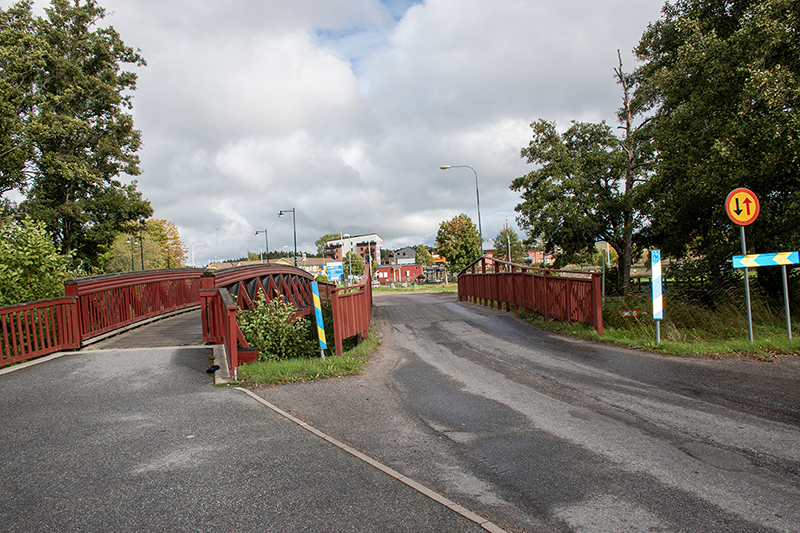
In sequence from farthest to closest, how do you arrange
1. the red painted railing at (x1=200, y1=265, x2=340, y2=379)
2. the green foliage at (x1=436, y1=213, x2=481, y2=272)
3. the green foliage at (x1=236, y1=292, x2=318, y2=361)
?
the green foliage at (x1=436, y1=213, x2=481, y2=272), the green foliage at (x1=236, y1=292, x2=318, y2=361), the red painted railing at (x1=200, y1=265, x2=340, y2=379)

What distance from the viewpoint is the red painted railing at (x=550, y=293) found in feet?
34.2

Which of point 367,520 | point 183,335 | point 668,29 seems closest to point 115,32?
point 183,335

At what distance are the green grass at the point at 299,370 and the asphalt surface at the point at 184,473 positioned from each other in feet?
2.64

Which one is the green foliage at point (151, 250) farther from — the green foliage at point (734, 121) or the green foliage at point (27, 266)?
the green foliage at point (734, 121)

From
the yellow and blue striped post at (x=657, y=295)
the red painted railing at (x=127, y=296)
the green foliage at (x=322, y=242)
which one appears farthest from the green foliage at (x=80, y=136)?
the green foliage at (x=322, y=242)

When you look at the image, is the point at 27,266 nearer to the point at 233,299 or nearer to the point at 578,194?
the point at 233,299

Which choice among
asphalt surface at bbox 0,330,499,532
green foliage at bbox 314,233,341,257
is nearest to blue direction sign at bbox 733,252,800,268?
asphalt surface at bbox 0,330,499,532

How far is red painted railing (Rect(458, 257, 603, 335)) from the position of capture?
10438 millimetres

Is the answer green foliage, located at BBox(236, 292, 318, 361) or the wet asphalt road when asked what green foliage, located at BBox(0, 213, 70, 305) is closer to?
green foliage, located at BBox(236, 292, 318, 361)

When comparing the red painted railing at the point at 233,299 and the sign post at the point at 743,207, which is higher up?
the sign post at the point at 743,207

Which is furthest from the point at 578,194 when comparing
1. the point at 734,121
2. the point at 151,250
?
the point at 151,250

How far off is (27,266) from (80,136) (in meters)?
21.8

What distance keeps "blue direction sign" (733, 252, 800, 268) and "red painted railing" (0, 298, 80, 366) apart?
41.5ft

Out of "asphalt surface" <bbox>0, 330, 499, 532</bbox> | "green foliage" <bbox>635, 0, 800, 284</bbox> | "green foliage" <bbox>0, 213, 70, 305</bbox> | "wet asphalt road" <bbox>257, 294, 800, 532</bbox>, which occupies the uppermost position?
"green foliage" <bbox>635, 0, 800, 284</bbox>
